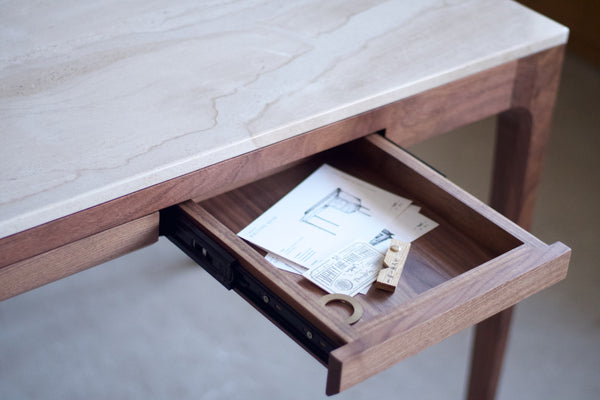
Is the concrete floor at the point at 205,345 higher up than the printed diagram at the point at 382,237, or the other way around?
the printed diagram at the point at 382,237

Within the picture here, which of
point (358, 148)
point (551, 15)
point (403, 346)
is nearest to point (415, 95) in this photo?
point (358, 148)

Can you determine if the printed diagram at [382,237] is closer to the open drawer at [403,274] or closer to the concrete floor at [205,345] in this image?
the open drawer at [403,274]

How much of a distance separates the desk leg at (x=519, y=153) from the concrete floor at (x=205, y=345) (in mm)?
223

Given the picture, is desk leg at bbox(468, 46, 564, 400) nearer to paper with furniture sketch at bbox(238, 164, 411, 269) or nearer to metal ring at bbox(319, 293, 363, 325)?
paper with furniture sketch at bbox(238, 164, 411, 269)

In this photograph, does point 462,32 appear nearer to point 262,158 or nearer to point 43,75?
point 262,158

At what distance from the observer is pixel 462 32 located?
3.75 feet

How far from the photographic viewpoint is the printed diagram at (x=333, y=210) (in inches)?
36.7

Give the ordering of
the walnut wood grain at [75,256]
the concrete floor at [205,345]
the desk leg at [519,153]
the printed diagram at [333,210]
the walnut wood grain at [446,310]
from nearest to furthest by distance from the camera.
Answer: the walnut wood grain at [446,310] < the walnut wood grain at [75,256] < the printed diagram at [333,210] < the desk leg at [519,153] < the concrete floor at [205,345]

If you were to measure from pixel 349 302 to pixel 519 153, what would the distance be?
1.86ft

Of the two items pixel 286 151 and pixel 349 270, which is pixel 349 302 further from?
pixel 286 151

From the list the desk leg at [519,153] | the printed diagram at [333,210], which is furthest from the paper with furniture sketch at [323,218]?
the desk leg at [519,153]

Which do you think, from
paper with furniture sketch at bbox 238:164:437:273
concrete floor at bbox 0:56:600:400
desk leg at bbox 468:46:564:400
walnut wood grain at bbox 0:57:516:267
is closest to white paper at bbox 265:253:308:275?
paper with furniture sketch at bbox 238:164:437:273

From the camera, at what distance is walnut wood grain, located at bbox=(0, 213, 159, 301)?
82 centimetres

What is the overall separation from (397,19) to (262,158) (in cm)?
39
